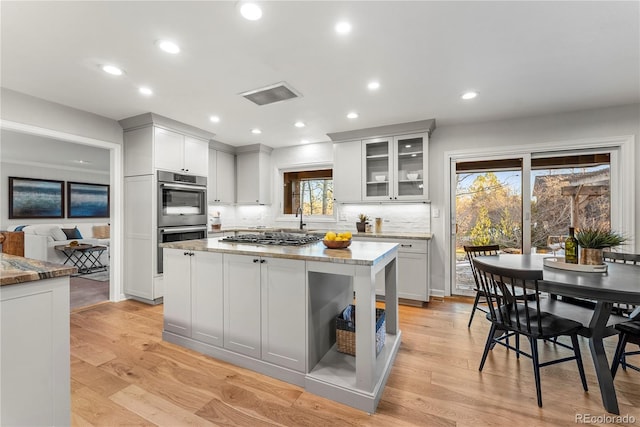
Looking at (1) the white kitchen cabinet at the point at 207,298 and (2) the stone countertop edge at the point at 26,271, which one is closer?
(2) the stone countertop edge at the point at 26,271

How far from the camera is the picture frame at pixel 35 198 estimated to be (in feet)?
20.9

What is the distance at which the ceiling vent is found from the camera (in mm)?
2863

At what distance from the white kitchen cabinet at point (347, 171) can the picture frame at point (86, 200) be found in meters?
7.00

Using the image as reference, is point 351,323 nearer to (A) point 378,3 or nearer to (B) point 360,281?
(B) point 360,281

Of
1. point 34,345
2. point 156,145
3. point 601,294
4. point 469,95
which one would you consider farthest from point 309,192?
point 34,345

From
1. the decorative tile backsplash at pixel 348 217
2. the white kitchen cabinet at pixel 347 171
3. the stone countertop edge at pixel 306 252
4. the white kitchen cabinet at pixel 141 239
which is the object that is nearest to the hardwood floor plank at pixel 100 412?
the stone countertop edge at pixel 306 252

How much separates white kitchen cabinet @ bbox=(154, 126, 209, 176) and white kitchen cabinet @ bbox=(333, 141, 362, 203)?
→ 206 centimetres

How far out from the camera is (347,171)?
4.48m

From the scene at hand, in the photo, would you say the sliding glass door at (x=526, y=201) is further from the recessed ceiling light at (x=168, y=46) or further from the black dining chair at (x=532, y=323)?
the recessed ceiling light at (x=168, y=46)

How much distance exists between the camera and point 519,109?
3418 mm

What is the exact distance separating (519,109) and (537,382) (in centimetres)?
299

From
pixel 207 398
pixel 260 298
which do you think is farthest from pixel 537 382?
pixel 207 398

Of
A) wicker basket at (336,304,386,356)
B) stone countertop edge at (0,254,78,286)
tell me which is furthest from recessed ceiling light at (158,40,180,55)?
wicker basket at (336,304,386,356)

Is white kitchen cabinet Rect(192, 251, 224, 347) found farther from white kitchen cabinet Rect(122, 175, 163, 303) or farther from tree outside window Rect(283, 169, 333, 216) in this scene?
tree outside window Rect(283, 169, 333, 216)
